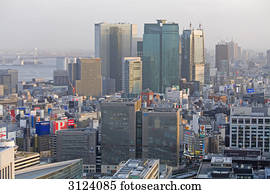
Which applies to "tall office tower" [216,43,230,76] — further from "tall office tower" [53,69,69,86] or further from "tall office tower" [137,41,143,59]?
"tall office tower" [53,69,69,86]

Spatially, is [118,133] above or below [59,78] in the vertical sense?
below

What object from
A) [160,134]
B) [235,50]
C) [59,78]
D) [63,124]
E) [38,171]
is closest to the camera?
[38,171]

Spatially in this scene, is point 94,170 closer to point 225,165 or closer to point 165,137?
point 165,137

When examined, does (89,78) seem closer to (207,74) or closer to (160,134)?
(207,74)

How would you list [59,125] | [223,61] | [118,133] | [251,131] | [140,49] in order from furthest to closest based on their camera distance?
[223,61]
[140,49]
[59,125]
[118,133]
[251,131]

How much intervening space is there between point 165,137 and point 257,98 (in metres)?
6.57

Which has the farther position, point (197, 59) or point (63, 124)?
point (197, 59)

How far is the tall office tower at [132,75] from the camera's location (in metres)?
17.1

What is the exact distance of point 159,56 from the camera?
1811cm

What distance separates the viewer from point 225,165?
4.57m

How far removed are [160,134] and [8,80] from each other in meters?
13.1

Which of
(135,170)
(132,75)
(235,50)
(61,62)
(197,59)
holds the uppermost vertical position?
(235,50)

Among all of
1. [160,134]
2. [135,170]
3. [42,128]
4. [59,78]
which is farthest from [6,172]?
[59,78]

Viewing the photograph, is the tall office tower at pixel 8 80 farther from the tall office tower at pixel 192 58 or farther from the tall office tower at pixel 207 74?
the tall office tower at pixel 207 74
